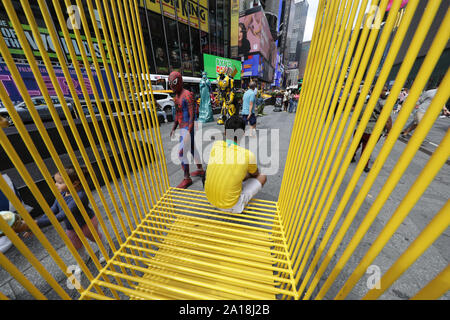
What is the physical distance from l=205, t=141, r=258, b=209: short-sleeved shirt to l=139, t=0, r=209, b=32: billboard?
14875 millimetres

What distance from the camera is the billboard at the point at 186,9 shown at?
1229cm

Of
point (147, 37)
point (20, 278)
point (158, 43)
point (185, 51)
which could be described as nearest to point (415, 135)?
point (20, 278)

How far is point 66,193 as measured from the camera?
1.61m

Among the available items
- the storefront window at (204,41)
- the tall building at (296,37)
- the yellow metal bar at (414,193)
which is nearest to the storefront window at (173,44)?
the storefront window at (204,41)

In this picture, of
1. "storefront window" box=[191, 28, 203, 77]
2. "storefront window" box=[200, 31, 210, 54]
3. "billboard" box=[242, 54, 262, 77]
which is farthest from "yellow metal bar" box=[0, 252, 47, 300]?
"billboard" box=[242, 54, 262, 77]

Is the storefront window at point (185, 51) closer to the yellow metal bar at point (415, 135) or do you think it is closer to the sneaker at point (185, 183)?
the sneaker at point (185, 183)

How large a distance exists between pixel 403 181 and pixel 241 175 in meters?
3.54

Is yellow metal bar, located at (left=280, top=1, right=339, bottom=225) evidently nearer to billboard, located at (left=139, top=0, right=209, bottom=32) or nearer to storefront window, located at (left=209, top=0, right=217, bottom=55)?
billboard, located at (left=139, top=0, right=209, bottom=32)

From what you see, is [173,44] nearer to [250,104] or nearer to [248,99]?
[248,99]

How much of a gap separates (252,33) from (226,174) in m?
28.7

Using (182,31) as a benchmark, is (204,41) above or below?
below

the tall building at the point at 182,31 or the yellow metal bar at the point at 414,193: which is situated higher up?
the tall building at the point at 182,31

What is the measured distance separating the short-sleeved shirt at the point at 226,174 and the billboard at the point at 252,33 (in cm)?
2740

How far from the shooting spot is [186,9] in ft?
46.6
